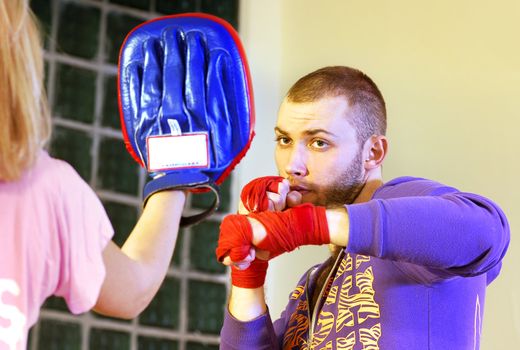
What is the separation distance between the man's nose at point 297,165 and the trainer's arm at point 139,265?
590mm

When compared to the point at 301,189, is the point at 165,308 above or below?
below

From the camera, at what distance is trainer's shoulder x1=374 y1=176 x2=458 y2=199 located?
5.33 ft

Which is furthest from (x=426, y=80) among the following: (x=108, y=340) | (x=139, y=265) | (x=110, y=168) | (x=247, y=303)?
(x=139, y=265)

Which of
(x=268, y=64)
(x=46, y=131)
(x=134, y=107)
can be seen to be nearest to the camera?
(x=46, y=131)

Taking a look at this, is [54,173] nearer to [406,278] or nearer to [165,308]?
[406,278]

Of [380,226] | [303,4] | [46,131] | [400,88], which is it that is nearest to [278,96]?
[303,4]

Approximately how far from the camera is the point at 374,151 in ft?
6.57

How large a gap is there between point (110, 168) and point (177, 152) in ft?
4.60

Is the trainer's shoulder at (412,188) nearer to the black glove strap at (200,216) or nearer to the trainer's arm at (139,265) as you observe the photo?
the black glove strap at (200,216)

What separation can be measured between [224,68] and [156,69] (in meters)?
0.12

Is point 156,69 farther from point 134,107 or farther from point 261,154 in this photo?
point 261,154

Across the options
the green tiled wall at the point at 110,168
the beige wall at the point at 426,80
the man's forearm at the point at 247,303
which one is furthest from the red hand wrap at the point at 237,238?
the green tiled wall at the point at 110,168

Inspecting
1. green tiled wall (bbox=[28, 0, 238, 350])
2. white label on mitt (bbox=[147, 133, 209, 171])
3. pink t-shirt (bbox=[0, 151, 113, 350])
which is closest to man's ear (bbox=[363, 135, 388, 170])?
white label on mitt (bbox=[147, 133, 209, 171])

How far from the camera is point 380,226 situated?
4.82 ft
